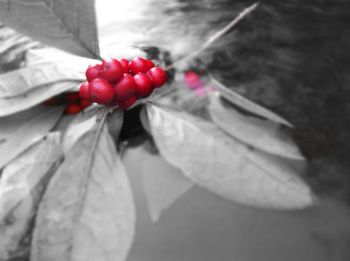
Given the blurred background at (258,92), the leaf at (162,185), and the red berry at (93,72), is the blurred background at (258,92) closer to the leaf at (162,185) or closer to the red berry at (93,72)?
the leaf at (162,185)

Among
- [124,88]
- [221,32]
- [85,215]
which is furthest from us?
[221,32]

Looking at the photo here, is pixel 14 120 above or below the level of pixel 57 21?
below

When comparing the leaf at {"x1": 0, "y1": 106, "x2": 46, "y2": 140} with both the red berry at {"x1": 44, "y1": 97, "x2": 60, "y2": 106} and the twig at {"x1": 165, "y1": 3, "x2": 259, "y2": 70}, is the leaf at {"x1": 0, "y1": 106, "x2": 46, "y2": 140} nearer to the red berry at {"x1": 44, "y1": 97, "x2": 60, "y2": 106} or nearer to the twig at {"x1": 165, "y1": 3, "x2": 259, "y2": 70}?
the red berry at {"x1": 44, "y1": 97, "x2": 60, "y2": 106}

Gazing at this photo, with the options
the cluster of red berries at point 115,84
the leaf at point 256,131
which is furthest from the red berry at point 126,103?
the leaf at point 256,131

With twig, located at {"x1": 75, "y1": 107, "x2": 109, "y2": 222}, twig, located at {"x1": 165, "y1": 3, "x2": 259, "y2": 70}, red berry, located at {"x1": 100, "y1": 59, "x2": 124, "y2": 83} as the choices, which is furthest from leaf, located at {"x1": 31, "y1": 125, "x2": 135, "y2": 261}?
twig, located at {"x1": 165, "y1": 3, "x2": 259, "y2": 70}

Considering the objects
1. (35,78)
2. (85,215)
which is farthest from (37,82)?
(85,215)

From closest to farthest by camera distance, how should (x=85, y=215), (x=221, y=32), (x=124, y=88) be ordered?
(x=85, y=215) → (x=124, y=88) → (x=221, y=32)

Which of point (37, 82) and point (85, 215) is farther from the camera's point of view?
point (37, 82)

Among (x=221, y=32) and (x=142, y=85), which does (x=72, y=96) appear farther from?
(x=221, y=32)
